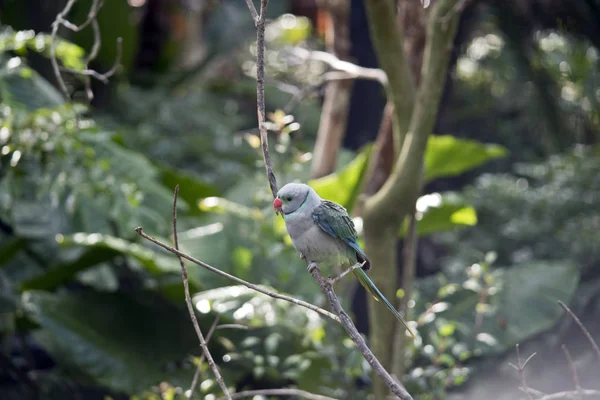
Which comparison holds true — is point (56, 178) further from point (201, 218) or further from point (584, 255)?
point (584, 255)

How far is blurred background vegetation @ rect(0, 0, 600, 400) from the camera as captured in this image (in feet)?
11.4

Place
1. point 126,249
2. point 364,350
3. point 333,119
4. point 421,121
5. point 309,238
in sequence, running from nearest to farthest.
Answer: point 364,350, point 309,238, point 421,121, point 126,249, point 333,119

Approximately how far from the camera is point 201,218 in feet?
16.8

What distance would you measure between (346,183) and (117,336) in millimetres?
1521

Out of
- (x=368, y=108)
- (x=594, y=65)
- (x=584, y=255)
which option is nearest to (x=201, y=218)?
(x=368, y=108)

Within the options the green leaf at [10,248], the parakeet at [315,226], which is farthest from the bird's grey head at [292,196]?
the green leaf at [10,248]

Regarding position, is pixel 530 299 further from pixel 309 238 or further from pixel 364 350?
pixel 364 350

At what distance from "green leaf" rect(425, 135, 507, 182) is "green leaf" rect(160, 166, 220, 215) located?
4.83 ft

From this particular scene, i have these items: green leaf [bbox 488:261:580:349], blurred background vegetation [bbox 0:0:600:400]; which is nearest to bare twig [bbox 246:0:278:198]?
blurred background vegetation [bbox 0:0:600:400]

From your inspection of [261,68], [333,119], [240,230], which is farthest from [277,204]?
[333,119]

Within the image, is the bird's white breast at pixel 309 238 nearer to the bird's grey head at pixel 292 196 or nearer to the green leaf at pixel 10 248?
the bird's grey head at pixel 292 196

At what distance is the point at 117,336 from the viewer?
13.2ft

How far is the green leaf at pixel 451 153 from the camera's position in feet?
13.6

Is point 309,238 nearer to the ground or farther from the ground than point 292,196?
nearer to the ground
